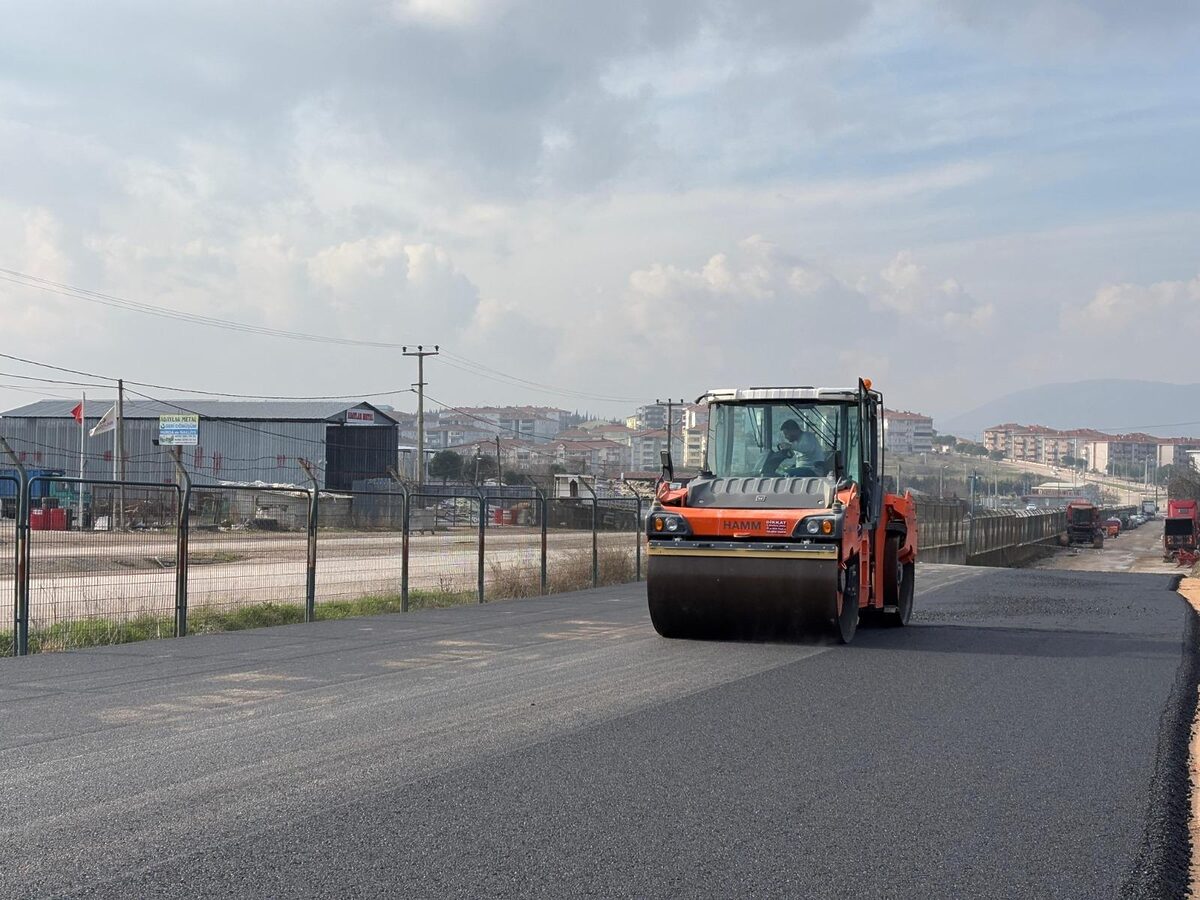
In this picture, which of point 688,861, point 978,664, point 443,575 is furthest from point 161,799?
point 443,575

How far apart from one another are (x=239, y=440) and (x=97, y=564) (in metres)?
62.9

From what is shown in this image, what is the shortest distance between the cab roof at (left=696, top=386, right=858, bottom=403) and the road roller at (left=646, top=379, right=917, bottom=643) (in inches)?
0.5

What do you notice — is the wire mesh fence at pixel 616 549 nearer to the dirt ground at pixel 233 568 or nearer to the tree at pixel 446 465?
the dirt ground at pixel 233 568

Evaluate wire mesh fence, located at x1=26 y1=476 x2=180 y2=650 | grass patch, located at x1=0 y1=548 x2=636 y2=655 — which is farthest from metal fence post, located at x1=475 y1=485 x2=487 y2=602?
wire mesh fence, located at x1=26 y1=476 x2=180 y2=650

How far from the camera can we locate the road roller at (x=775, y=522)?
13.0m

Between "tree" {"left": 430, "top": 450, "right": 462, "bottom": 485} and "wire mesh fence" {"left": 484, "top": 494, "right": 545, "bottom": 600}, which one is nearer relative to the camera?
"wire mesh fence" {"left": 484, "top": 494, "right": 545, "bottom": 600}

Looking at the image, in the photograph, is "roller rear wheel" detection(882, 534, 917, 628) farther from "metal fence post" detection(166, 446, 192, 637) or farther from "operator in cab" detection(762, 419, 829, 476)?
"metal fence post" detection(166, 446, 192, 637)

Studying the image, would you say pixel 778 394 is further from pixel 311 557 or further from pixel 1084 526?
pixel 1084 526

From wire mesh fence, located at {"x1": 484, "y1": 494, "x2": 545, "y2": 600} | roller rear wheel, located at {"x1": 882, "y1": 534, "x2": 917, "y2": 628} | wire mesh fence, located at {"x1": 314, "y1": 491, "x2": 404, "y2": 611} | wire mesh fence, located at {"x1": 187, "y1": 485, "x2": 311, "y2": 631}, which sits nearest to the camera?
wire mesh fence, located at {"x1": 187, "y1": 485, "x2": 311, "y2": 631}

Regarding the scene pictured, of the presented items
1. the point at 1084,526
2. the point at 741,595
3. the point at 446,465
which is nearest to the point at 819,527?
the point at 741,595

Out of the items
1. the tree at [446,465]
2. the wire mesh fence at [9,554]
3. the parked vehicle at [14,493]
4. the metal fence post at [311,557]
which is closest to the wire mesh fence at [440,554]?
the metal fence post at [311,557]

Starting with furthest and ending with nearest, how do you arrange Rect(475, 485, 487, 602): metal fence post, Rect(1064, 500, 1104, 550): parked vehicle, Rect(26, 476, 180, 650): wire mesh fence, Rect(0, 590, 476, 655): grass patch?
Rect(1064, 500, 1104, 550): parked vehicle
Rect(475, 485, 487, 602): metal fence post
Rect(0, 590, 476, 655): grass patch
Rect(26, 476, 180, 650): wire mesh fence

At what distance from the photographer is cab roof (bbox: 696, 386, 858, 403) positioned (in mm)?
14602

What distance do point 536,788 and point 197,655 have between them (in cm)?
646
